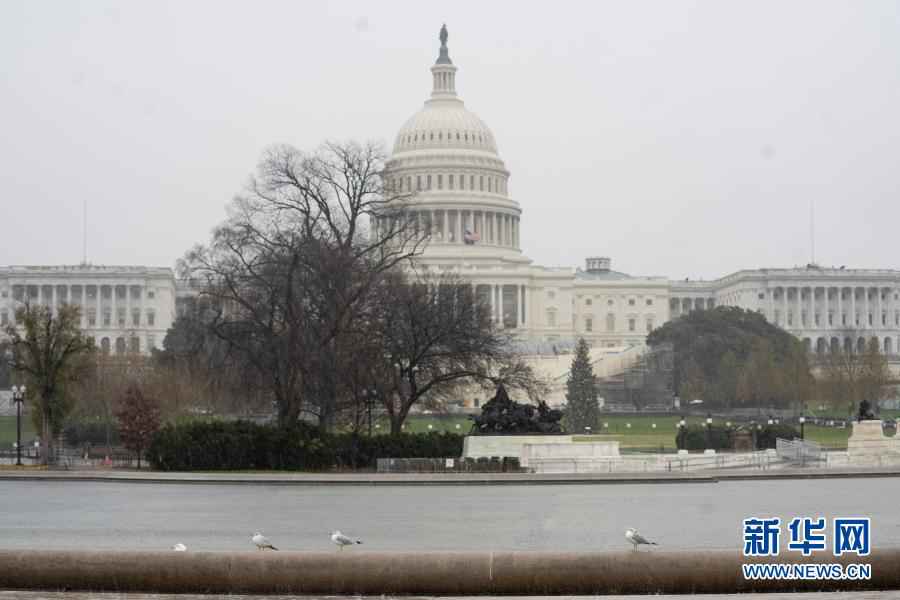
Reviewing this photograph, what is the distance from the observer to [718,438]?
2726 inches

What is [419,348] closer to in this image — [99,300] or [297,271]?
[297,271]

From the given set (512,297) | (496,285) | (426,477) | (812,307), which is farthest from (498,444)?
(812,307)

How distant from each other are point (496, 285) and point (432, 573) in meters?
158

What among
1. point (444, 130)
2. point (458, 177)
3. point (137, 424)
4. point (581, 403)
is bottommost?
point (137, 424)

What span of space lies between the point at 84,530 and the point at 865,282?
168 metres

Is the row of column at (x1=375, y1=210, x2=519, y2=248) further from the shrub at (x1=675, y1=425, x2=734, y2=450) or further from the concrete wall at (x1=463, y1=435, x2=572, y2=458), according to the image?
the concrete wall at (x1=463, y1=435, x2=572, y2=458)

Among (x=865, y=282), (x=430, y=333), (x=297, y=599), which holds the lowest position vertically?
(x=297, y=599)

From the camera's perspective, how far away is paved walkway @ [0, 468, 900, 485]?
48875 millimetres

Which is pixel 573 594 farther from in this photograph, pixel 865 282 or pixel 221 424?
pixel 865 282

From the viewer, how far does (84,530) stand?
104 feet

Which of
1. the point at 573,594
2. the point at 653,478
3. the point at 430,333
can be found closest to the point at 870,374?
the point at 430,333

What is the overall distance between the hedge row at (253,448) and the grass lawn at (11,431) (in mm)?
20529

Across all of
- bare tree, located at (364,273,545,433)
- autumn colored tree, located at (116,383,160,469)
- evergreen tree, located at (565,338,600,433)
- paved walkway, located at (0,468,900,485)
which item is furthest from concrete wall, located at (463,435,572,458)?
evergreen tree, located at (565,338,600,433)

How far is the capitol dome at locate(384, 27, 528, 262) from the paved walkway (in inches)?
4929
